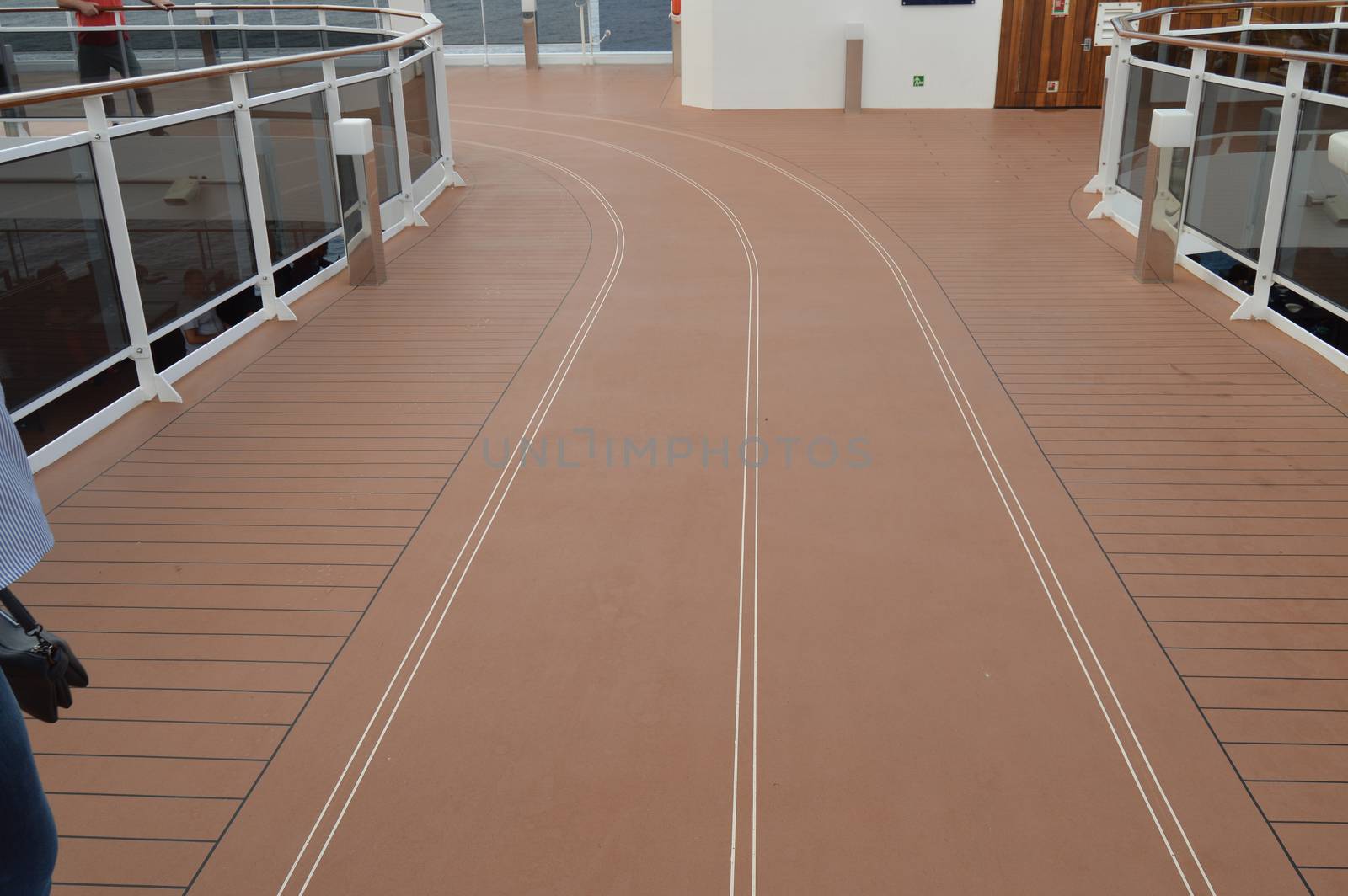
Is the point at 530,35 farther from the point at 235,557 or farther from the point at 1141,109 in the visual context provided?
the point at 235,557

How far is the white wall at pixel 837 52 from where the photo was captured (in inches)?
493

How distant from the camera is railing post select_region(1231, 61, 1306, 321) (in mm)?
5168

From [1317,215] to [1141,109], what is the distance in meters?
2.60

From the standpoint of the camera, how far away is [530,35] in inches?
631

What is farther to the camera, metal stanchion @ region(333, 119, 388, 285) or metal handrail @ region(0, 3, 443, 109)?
metal stanchion @ region(333, 119, 388, 285)

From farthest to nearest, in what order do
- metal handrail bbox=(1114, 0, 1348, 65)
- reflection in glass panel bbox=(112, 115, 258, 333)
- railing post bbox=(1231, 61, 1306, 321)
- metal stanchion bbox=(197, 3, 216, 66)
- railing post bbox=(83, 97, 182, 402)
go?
1. metal stanchion bbox=(197, 3, 216, 66)
2. railing post bbox=(1231, 61, 1306, 321)
3. metal handrail bbox=(1114, 0, 1348, 65)
4. reflection in glass panel bbox=(112, 115, 258, 333)
5. railing post bbox=(83, 97, 182, 402)

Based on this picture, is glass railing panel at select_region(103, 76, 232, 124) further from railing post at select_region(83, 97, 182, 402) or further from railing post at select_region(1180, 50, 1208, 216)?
railing post at select_region(1180, 50, 1208, 216)

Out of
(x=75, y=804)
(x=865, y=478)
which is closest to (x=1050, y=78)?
(x=865, y=478)

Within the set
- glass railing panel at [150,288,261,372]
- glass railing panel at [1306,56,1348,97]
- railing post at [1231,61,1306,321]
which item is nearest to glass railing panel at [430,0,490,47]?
glass railing panel at [150,288,261,372]

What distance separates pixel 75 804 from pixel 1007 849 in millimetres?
1940

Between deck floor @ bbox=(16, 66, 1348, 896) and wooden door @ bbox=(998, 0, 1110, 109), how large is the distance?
286 inches

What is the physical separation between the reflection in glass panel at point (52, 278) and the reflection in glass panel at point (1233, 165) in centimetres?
508

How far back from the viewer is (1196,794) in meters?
2.46

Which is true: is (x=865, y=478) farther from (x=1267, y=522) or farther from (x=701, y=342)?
(x=701, y=342)
